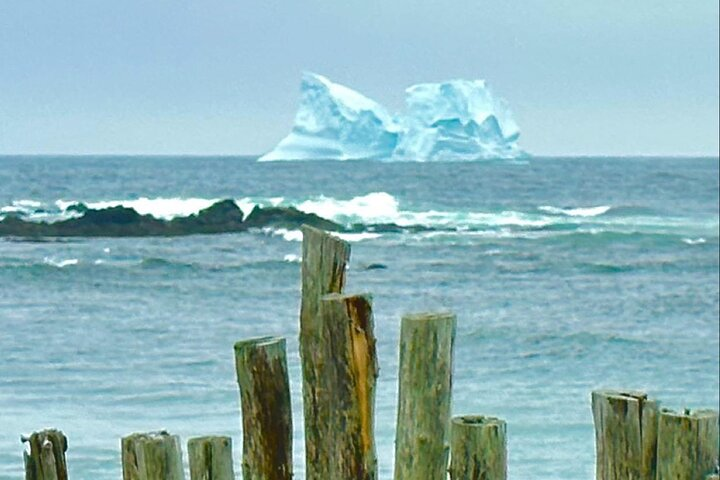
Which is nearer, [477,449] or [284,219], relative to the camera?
[477,449]

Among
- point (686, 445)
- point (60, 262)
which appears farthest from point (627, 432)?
point (60, 262)

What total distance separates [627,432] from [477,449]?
320 millimetres

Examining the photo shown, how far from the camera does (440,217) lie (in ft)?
68.5

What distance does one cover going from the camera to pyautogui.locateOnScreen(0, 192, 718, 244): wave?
17.0 meters

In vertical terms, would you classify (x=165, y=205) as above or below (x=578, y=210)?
above

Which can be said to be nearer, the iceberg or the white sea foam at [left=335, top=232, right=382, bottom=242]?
the white sea foam at [left=335, top=232, right=382, bottom=242]

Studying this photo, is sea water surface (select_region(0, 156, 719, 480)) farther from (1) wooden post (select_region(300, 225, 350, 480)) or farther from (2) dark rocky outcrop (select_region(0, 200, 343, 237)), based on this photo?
(1) wooden post (select_region(300, 225, 350, 480))

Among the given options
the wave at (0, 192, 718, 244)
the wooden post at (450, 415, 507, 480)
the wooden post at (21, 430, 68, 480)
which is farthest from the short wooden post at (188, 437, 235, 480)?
the wave at (0, 192, 718, 244)

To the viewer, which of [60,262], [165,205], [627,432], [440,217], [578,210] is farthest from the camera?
[578,210]

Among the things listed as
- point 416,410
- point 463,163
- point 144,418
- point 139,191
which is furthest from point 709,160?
point 416,410

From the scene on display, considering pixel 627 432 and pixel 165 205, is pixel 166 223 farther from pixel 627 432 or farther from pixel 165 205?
pixel 627 432

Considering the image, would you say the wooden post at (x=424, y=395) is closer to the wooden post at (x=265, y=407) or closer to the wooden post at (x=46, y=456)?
the wooden post at (x=265, y=407)

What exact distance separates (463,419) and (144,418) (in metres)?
4.45

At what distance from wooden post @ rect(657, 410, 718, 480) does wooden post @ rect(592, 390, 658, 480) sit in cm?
7
